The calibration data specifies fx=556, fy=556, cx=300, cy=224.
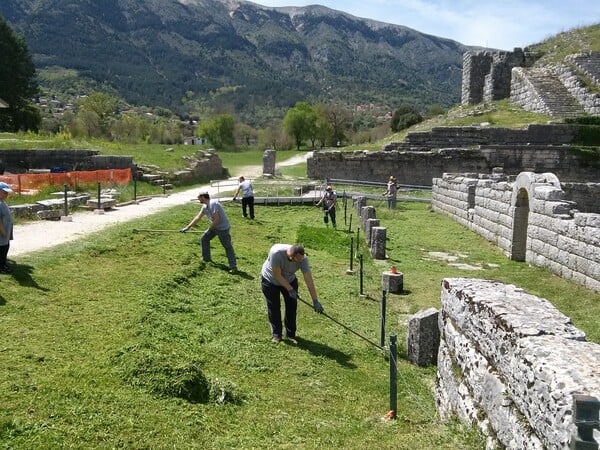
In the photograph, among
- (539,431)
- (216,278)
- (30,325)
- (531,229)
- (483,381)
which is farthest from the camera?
(531,229)

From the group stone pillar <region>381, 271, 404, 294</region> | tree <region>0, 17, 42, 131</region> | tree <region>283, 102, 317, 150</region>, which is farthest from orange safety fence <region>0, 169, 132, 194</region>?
tree <region>283, 102, 317, 150</region>

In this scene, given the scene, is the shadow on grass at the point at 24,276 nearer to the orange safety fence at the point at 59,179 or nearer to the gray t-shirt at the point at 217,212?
the gray t-shirt at the point at 217,212

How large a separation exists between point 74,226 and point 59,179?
834 cm

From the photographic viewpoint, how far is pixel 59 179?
23219mm

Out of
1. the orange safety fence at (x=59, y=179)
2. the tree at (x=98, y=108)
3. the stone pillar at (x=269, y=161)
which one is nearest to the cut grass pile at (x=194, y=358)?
the orange safety fence at (x=59, y=179)

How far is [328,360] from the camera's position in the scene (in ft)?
25.7

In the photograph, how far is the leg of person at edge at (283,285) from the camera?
8.20m

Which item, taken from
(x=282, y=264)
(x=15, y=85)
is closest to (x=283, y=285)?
(x=282, y=264)

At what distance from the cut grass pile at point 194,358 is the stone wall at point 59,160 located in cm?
1653

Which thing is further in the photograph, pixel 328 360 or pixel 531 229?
pixel 531 229

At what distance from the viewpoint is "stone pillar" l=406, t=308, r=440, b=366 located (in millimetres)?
7938

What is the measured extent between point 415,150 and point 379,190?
3.84 metres

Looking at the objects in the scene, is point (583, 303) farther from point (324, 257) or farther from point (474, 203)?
point (474, 203)

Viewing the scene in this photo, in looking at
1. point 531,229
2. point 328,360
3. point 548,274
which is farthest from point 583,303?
point 328,360
